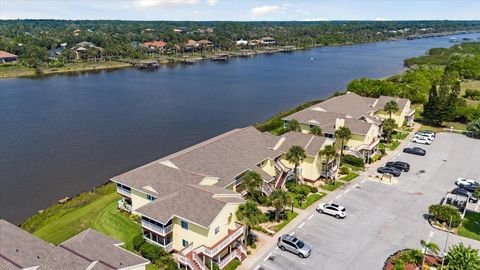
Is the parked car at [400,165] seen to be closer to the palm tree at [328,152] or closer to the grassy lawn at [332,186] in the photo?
the grassy lawn at [332,186]

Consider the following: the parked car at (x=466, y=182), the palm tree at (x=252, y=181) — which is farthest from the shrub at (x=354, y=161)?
the palm tree at (x=252, y=181)

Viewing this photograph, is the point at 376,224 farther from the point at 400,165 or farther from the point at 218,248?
the point at 218,248

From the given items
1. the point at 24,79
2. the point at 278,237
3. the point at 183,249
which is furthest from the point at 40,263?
the point at 24,79

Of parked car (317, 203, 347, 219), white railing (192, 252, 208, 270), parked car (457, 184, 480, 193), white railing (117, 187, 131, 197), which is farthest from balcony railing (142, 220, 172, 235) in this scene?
parked car (457, 184, 480, 193)

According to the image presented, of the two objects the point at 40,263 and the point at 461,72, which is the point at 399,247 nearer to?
the point at 40,263

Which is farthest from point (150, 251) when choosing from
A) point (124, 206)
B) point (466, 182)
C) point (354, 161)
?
point (466, 182)

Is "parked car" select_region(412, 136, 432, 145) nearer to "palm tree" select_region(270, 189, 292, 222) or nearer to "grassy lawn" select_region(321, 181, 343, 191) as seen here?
"grassy lawn" select_region(321, 181, 343, 191)
